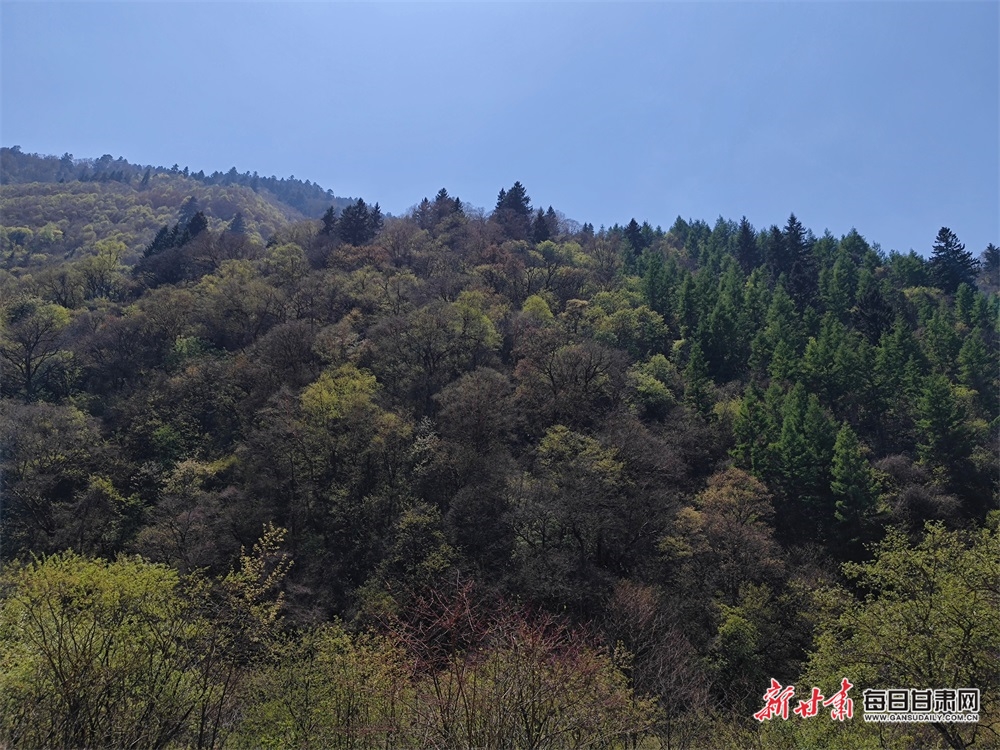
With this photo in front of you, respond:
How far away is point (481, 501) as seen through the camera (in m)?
28.5

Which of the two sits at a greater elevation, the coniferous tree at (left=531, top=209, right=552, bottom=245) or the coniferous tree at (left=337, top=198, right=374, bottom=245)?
the coniferous tree at (left=531, top=209, right=552, bottom=245)

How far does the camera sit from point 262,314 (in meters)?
45.6

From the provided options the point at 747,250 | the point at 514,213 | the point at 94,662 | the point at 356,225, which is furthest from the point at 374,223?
the point at 94,662

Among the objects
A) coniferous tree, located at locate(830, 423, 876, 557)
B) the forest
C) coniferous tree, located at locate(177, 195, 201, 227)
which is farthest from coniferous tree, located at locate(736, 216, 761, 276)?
coniferous tree, located at locate(177, 195, 201, 227)

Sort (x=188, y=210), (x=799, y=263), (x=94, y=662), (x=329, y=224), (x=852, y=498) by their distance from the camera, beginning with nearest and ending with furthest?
(x=94, y=662), (x=852, y=498), (x=799, y=263), (x=329, y=224), (x=188, y=210)

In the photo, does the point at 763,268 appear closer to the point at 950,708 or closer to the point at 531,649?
the point at 950,708

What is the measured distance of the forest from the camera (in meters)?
11.1

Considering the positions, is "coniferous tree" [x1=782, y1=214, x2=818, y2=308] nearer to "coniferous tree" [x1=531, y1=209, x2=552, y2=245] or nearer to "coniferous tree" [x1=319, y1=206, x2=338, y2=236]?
"coniferous tree" [x1=531, y1=209, x2=552, y2=245]

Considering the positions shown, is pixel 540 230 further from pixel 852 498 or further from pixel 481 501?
pixel 481 501

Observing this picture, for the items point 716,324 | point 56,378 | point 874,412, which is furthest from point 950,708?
point 56,378

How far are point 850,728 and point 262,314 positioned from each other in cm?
4608

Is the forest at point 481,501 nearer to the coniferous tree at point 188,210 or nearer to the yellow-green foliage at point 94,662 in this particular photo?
the yellow-green foliage at point 94,662

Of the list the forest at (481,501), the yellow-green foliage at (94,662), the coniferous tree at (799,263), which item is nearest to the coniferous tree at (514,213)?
the forest at (481,501)

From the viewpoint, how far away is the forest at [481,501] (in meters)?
11.1
